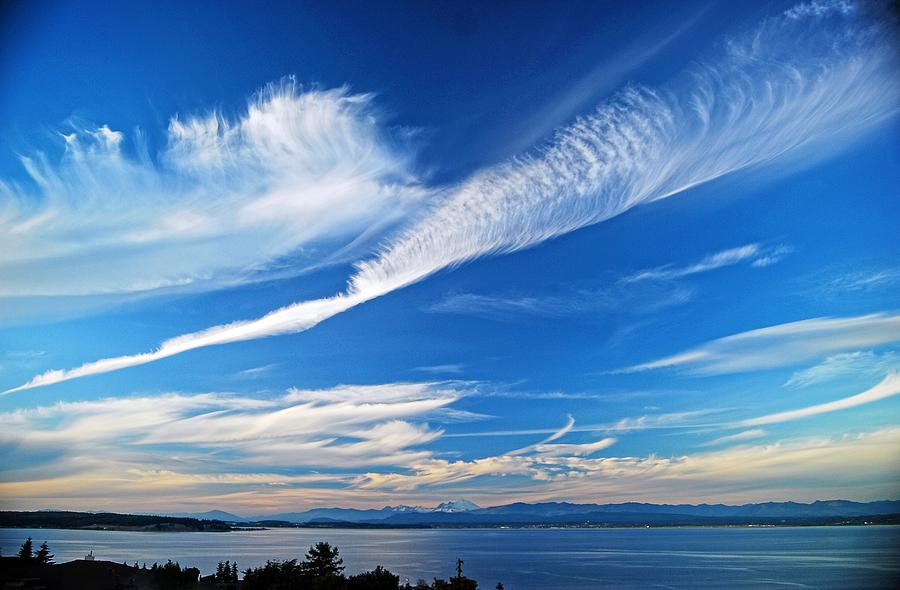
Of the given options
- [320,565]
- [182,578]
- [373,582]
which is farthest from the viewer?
[182,578]

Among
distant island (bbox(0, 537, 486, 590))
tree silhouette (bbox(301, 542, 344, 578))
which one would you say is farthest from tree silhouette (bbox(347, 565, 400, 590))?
tree silhouette (bbox(301, 542, 344, 578))

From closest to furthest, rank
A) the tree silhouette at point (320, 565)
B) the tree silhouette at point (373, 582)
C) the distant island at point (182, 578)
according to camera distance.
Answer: the distant island at point (182, 578)
the tree silhouette at point (373, 582)
the tree silhouette at point (320, 565)

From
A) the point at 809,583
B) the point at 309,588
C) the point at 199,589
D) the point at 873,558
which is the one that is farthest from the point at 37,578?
the point at 873,558

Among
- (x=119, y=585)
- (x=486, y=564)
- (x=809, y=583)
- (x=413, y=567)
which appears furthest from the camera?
(x=486, y=564)

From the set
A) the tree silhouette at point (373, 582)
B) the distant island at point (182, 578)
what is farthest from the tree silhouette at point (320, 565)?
the tree silhouette at point (373, 582)

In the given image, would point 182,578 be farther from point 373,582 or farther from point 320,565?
point 373,582

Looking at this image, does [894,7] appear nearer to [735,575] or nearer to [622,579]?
[622,579]

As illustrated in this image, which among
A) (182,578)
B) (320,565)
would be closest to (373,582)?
(320,565)

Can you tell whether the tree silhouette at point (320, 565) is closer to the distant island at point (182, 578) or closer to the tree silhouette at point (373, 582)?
the distant island at point (182, 578)

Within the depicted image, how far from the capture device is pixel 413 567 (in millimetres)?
102438

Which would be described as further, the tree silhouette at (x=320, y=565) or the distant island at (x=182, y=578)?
the tree silhouette at (x=320, y=565)

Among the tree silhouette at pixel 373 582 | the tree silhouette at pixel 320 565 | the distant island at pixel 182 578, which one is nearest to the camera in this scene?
the distant island at pixel 182 578

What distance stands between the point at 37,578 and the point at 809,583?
91.8 meters

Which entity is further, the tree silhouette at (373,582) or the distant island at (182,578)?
the tree silhouette at (373,582)
